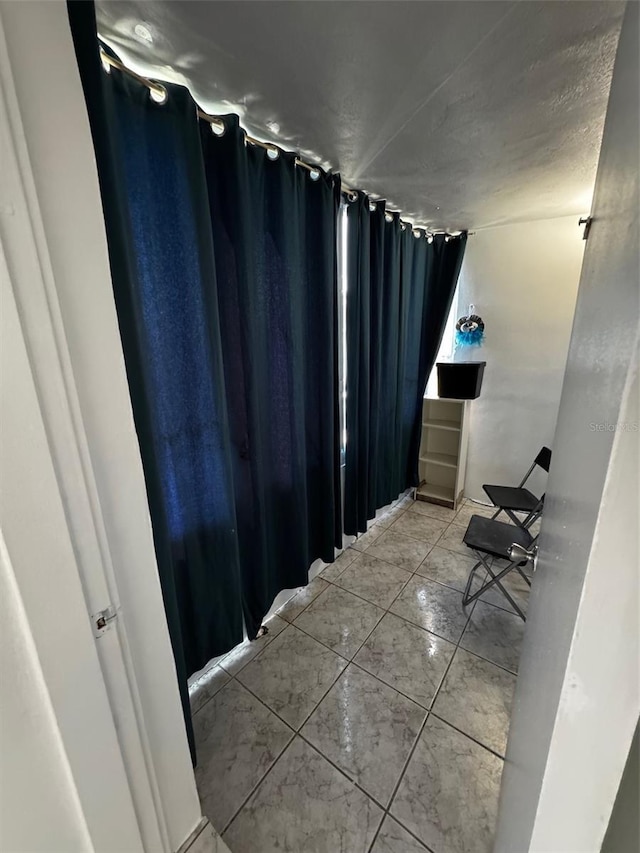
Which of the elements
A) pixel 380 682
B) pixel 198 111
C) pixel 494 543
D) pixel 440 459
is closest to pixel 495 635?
pixel 494 543

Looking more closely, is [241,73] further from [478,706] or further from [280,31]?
[478,706]

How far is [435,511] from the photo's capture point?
284 cm

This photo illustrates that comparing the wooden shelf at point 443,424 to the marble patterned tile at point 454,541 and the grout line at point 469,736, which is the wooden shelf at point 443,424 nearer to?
the marble patterned tile at point 454,541

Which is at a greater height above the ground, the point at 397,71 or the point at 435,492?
the point at 397,71

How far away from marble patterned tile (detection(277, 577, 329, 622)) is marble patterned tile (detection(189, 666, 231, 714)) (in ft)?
1.32

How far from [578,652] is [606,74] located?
5.17 feet

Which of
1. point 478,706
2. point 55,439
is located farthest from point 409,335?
point 55,439

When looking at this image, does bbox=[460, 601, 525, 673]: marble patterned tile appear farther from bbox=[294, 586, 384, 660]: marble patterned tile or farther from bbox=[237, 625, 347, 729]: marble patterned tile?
bbox=[237, 625, 347, 729]: marble patterned tile

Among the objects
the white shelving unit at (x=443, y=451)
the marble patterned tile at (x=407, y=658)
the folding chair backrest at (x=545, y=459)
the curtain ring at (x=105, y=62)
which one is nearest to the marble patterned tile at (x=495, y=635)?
the marble patterned tile at (x=407, y=658)

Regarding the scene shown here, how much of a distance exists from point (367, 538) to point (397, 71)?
2490 mm

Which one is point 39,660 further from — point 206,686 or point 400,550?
point 400,550

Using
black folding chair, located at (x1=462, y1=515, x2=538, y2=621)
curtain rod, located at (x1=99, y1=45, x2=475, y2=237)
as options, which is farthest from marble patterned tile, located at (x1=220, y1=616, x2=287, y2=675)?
curtain rod, located at (x1=99, y1=45, x2=475, y2=237)

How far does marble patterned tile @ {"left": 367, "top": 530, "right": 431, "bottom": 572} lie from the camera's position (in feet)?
7.25

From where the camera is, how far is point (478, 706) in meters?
1.33
